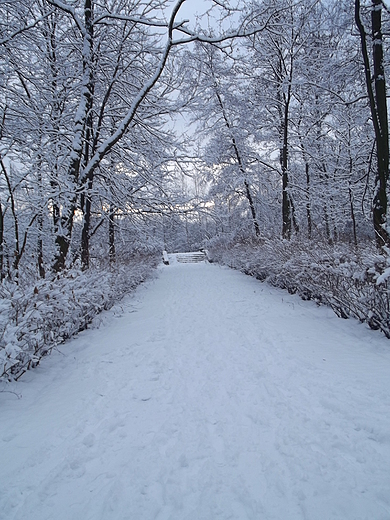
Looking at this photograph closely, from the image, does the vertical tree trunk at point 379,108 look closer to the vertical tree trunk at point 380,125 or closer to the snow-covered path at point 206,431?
the vertical tree trunk at point 380,125

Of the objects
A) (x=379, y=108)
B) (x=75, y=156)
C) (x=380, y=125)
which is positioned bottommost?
(x=75, y=156)

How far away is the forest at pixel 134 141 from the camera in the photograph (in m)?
3.84

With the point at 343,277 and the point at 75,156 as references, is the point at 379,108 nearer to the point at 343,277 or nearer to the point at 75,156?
the point at 343,277

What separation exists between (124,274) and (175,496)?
6.45 m

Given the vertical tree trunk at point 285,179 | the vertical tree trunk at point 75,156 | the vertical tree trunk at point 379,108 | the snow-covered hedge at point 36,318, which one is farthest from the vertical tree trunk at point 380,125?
the vertical tree trunk at point 75,156

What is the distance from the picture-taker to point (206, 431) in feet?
6.57

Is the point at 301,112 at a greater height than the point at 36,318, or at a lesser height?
greater

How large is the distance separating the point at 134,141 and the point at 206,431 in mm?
6983

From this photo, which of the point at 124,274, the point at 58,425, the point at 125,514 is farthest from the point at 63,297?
the point at 124,274

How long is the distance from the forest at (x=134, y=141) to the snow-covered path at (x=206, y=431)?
669 millimetres

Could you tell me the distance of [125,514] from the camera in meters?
1.40

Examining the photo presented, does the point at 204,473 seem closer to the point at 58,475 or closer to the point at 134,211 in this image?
the point at 58,475

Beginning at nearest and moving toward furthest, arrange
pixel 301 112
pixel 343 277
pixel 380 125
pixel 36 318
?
1. pixel 36 318
2. pixel 343 277
3. pixel 380 125
4. pixel 301 112

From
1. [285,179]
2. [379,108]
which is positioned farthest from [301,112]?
[379,108]
